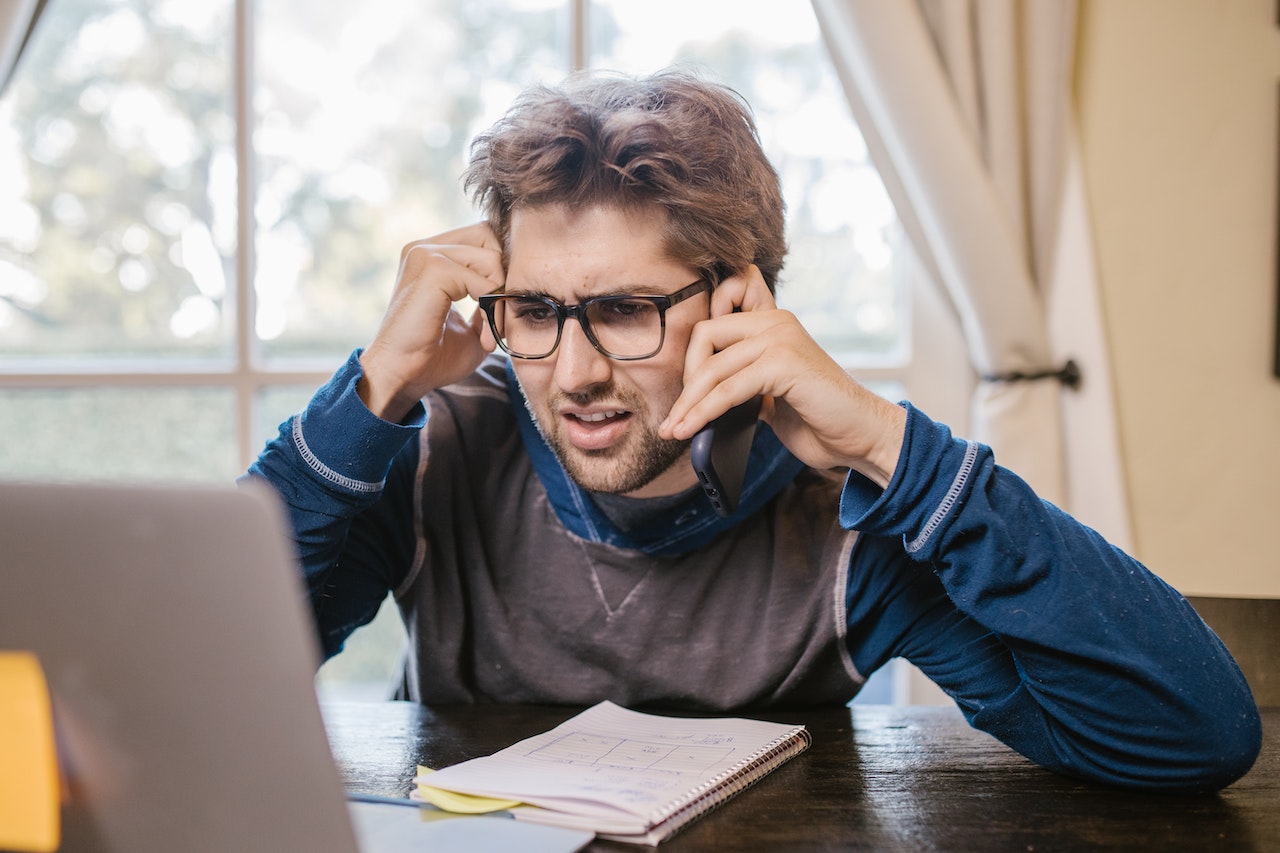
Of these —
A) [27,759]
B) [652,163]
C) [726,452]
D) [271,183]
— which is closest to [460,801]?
[27,759]

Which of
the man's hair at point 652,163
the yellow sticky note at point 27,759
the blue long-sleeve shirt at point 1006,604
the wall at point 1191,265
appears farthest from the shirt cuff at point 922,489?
the wall at point 1191,265

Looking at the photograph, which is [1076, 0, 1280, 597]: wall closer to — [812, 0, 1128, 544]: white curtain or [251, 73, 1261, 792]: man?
[812, 0, 1128, 544]: white curtain

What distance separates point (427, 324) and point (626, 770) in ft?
2.09

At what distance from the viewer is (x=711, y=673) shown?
129 centimetres

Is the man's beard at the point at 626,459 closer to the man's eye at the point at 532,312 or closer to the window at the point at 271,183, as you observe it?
the man's eye at the point at 532,312

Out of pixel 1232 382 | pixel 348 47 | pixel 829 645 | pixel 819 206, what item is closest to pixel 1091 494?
pixel 1232 382

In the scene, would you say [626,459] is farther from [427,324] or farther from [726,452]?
[427,324]

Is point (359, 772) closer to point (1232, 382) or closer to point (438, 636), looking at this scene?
point (438, 636)

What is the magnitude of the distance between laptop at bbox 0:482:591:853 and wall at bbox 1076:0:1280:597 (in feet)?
6.16

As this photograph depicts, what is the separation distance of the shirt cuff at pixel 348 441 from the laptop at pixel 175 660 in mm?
614

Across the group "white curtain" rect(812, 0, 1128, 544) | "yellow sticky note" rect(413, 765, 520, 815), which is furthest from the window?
"yellow sticky note" rect(413, 765, 520, 815)

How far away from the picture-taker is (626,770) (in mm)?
908

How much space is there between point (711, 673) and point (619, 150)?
0.67 m

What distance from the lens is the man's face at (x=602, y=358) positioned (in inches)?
48.3
